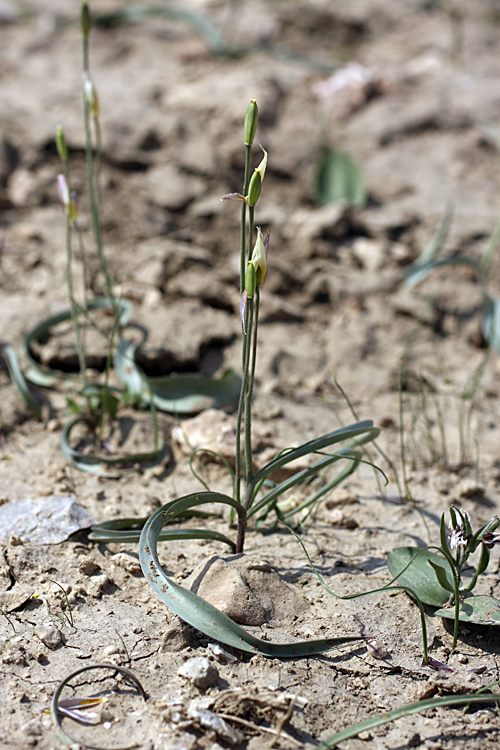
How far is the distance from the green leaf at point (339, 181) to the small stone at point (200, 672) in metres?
2.24

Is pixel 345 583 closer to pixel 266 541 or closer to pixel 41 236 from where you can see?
pixel 266 541

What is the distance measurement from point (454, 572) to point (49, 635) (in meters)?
0.78

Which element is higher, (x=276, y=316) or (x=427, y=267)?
(x=427, y=267)

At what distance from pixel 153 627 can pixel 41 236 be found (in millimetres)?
1888

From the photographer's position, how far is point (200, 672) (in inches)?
46.1

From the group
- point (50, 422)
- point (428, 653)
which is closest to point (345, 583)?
point (428, 653)

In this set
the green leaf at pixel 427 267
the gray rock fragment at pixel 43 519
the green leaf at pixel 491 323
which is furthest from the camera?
the green leaf at pixel 427 267

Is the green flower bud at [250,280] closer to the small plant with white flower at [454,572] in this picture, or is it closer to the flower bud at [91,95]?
the small plant with white flower at [454,572]

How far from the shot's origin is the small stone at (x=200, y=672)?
3.84ft

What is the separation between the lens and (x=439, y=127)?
133 inches

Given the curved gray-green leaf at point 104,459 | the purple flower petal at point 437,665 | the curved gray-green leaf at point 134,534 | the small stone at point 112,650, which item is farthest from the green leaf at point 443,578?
the curved gray-green leaf at point 104,459

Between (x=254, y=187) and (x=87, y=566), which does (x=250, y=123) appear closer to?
(x=254, y=187)

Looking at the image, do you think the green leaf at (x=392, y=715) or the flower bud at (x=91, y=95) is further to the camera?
the flower bud at (x=91, y=95)

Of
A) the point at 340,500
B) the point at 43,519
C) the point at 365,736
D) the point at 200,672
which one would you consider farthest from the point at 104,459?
the point at 365,736
